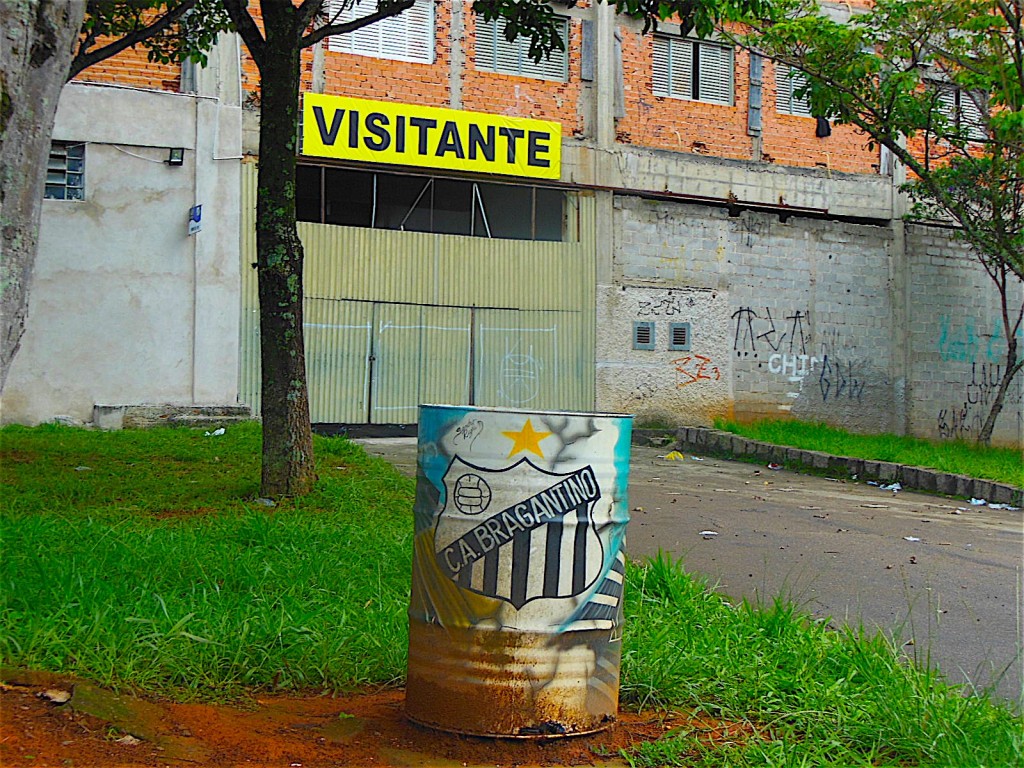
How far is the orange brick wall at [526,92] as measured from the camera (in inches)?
629

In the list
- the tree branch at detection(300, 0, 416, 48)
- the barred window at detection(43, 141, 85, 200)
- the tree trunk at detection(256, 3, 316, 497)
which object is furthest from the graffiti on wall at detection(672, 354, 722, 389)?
the tree trunk at detection(256, 3, 316, 497)

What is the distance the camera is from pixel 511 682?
3.34m

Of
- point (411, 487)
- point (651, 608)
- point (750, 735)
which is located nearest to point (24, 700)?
Result: point (750, 735)

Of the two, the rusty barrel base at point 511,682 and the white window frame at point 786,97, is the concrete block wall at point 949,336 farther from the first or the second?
the rusty barrel base at point 511,682

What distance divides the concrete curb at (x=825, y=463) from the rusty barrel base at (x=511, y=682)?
29.5ft

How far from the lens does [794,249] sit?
59.7 ft

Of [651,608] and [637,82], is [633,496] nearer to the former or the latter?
[651,608]

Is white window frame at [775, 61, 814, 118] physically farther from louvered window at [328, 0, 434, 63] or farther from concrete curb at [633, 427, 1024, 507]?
louvered window at [328, 0, 434, 63]

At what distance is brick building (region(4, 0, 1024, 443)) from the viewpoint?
46.2 feet

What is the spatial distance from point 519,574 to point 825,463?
36.0 ft

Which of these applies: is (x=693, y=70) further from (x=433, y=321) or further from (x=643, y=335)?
(x=433, y=321)

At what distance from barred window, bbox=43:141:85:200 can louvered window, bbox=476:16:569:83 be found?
5.95 m

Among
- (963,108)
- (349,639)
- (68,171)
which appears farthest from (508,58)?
(349,639)

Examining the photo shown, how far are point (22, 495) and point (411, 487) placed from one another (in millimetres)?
2953
